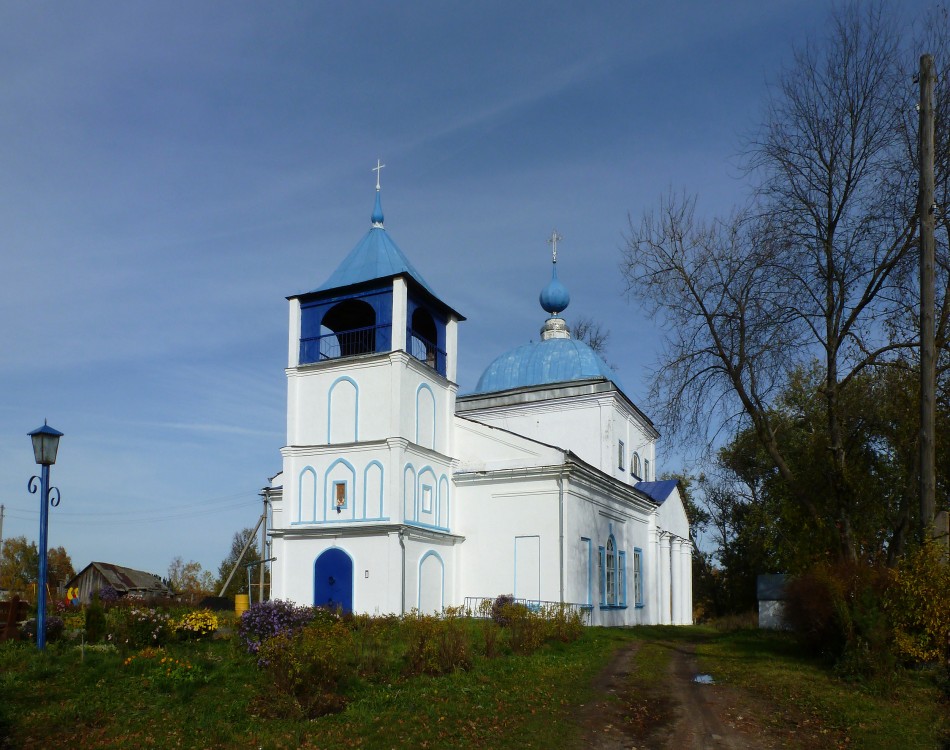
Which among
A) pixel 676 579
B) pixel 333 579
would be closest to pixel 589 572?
pixel 333 579

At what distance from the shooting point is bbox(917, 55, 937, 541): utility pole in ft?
41.0

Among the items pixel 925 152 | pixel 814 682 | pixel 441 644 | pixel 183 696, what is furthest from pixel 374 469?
pixel 925 152

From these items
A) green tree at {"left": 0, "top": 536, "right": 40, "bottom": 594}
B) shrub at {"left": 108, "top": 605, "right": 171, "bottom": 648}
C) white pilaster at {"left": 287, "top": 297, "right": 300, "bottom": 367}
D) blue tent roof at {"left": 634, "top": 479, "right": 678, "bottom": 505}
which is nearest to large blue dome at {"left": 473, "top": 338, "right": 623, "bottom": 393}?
blue tent roof at {"left": 634, "top": 479, "right": 678, "bottom": 505}

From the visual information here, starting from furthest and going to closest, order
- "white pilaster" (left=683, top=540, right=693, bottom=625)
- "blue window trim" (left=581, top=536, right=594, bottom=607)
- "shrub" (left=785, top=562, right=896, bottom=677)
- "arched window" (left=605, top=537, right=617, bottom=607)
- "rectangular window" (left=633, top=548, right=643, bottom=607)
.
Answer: "white pilaster" (left=683, top=540, right=693, bottom=625) → "rectangular window" (left=633, top=548, right=643, bottom=607) → "arched window" (left=605, top=537, right=617, bottom=607) → "blue window trim" (left=581, top=536, right=594, bottom=607) → "shrub" (left=785, top=562, right=896, bottom=677)

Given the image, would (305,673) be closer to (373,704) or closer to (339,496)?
(373,704)

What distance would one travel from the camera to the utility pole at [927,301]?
1251cm

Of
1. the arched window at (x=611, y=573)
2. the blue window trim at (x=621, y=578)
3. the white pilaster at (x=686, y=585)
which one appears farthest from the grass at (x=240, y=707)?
the white pilaster at (x=686, y=585)

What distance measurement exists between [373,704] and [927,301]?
9.53 metres

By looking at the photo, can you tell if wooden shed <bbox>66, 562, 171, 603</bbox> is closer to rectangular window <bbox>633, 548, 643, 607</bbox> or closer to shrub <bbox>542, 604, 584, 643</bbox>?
rectangular window <bbox>633, 548, 643, 607</bbox>

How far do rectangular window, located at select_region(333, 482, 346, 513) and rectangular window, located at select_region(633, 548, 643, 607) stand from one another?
12.4m

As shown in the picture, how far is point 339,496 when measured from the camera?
22.7m

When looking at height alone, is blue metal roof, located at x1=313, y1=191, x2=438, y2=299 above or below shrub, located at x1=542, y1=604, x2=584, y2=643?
above

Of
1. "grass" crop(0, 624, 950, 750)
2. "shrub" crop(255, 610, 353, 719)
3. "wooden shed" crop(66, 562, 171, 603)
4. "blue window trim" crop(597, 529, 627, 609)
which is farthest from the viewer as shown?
"wooden shed" crop(66, 562, 171, 603)

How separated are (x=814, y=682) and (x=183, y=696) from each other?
8889mm
